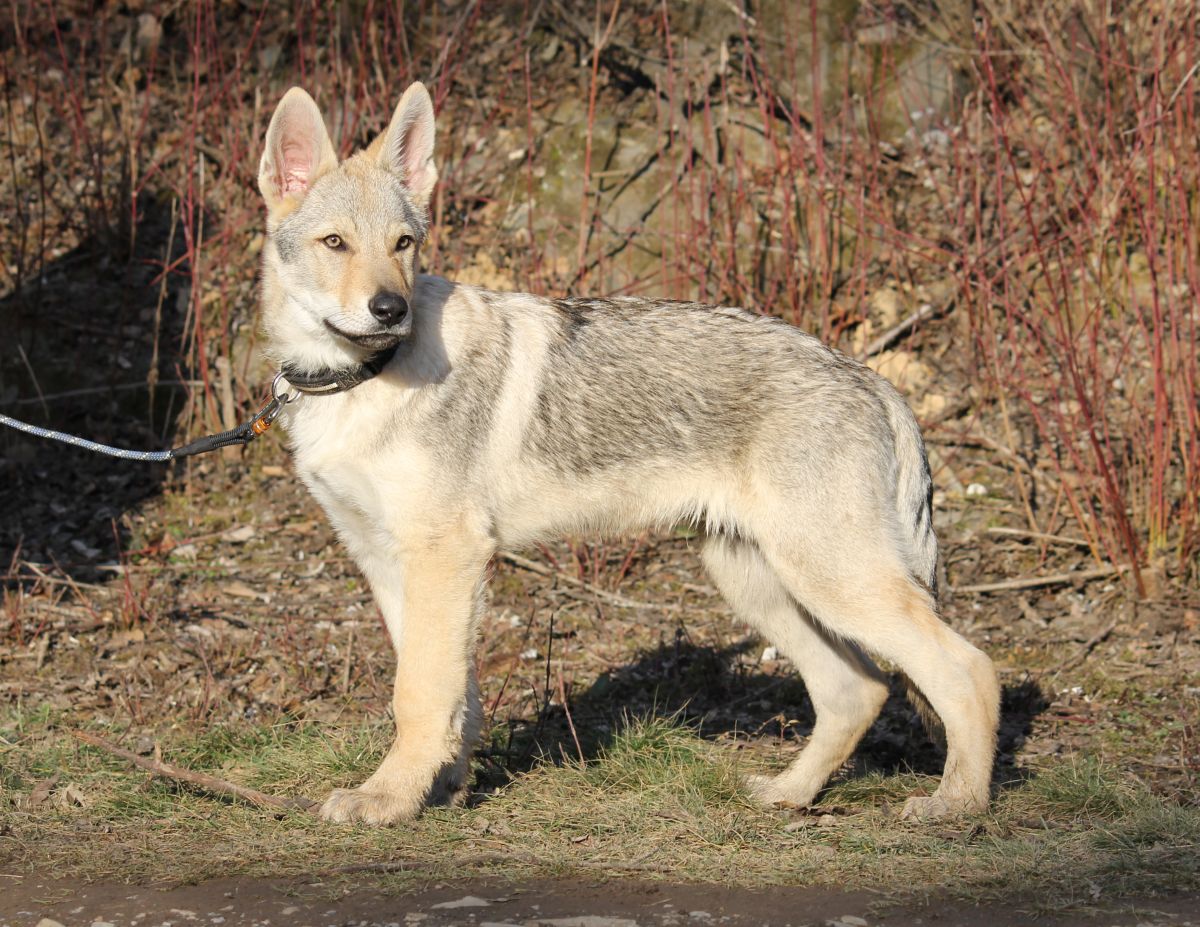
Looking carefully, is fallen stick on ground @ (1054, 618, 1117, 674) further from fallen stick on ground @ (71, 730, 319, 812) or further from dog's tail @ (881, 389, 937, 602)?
fallen stick on ground @ (71, 730, 319, 812)

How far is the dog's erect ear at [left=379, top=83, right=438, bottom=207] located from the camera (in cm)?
509

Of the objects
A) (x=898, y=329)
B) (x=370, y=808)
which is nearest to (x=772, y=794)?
(x=370, y=808)

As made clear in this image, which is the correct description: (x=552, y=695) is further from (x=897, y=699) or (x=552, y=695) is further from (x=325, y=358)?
(x=325, y=358)

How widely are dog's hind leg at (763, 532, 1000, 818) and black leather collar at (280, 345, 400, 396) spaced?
1714 millimetres

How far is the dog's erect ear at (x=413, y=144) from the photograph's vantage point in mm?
5094

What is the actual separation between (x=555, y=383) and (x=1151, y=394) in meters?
5.08

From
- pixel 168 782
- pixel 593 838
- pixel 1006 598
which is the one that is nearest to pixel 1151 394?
pixel 1006 598

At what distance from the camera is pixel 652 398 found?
17.3 feet

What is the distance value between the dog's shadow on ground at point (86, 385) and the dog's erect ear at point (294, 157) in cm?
445

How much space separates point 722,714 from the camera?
21.7 ft

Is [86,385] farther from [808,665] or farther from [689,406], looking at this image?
[808,665]

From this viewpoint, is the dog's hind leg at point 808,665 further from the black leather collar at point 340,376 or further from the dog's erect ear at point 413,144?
the dog's erect ear at point 413,144

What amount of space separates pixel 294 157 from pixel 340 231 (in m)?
0.51

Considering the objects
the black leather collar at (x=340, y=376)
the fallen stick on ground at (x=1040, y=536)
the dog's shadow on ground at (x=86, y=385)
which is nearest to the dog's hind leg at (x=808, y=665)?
the black leather collar at (x=340, y=376)
